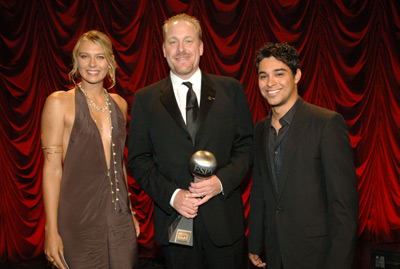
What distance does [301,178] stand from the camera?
2.16 meters

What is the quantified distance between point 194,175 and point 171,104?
0.59 meters

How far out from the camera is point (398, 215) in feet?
19.0

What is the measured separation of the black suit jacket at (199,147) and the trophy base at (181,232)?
109 mm

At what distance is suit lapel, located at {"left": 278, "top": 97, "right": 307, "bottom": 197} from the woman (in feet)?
4.08

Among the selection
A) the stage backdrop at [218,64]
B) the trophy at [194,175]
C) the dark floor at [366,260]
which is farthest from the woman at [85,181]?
the stage backdrop at [218,64]

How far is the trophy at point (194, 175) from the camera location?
2.03 meters

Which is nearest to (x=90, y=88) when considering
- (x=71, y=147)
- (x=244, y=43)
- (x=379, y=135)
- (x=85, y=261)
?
(x=71, y=147)

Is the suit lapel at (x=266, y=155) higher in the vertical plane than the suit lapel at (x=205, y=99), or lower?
lower

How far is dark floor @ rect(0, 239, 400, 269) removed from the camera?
3.71m

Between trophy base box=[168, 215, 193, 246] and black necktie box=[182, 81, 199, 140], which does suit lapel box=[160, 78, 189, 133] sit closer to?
black necktie box=[182, 81, 199, 140]

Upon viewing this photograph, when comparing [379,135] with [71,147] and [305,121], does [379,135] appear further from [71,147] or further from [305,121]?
[71,147]

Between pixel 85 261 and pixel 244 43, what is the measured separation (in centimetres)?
442

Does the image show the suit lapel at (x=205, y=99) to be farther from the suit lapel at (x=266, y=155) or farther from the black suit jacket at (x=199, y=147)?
the suit lapel at (x=266, y=155)

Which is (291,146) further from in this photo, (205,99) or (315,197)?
(205,99)
